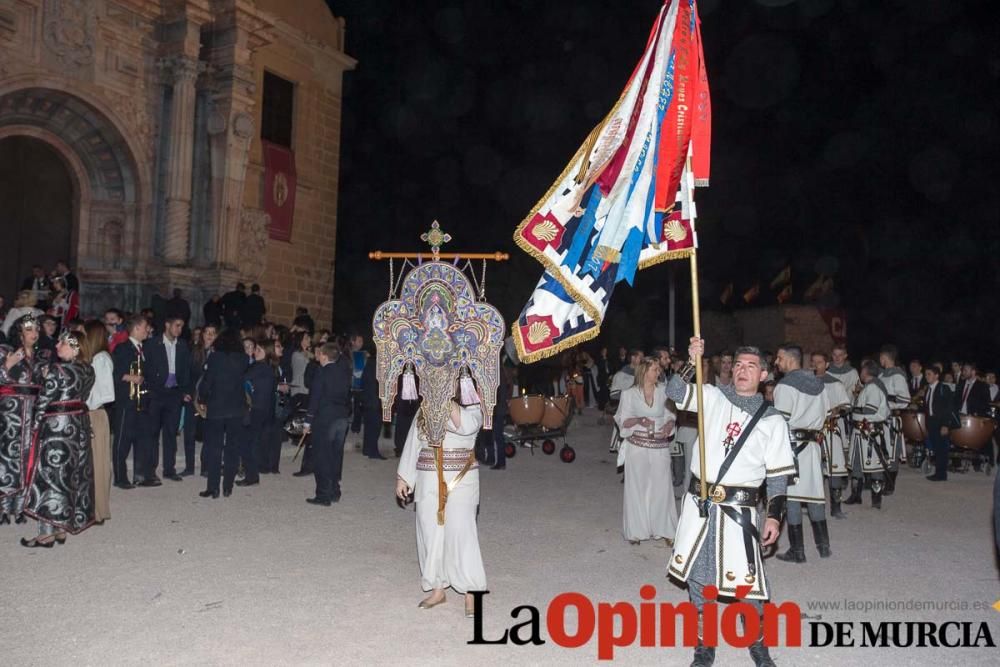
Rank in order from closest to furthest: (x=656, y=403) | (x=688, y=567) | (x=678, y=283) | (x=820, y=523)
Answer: (x=688, y=567) → (x=820, y=523) → (x=656, y=403) → (x=678, y=283)

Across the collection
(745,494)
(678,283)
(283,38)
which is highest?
(283,38)

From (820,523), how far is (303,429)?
24.9 feet

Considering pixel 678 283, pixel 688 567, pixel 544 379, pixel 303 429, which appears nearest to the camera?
pixel 688 567

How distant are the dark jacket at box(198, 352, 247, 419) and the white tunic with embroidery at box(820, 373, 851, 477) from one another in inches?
274

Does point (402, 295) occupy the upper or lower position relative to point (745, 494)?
upper

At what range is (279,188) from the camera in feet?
65.2

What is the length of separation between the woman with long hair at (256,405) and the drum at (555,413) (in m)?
5.25

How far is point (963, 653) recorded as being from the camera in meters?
4.88

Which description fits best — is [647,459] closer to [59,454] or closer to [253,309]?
[59,454]

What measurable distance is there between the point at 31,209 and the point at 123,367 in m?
9.16

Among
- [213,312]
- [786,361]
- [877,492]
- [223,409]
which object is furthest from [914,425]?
[213,312]

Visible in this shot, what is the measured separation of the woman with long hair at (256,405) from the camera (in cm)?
972

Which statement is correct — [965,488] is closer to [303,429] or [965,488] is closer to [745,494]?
[745,494]

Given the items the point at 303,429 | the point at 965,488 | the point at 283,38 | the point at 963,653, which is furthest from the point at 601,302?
the point at 283,38
